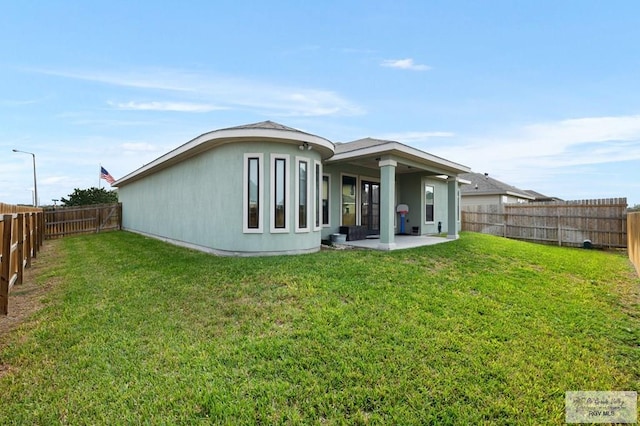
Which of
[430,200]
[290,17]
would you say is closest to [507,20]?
[290,17]

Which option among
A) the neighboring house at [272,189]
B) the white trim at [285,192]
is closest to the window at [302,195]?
the neighboring house at [272,189]

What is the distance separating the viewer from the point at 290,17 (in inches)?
359

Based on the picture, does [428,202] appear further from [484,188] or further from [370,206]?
[484,188]

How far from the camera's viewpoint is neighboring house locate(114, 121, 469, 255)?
7.55 m

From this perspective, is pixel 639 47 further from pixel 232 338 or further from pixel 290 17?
pixel 232 338

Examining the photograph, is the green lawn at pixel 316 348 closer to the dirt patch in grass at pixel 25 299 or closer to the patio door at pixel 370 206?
the dirt patch in grass at pixel 25 299

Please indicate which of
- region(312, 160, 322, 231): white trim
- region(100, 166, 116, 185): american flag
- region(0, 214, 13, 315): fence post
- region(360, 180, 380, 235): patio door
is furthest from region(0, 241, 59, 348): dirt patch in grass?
region(100, 166, 116, 185): american flag

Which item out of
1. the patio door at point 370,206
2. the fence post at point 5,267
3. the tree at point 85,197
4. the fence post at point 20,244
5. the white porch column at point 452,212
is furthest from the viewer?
the tree at point 85,197

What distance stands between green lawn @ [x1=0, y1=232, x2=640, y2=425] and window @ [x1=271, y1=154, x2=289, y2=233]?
157cm

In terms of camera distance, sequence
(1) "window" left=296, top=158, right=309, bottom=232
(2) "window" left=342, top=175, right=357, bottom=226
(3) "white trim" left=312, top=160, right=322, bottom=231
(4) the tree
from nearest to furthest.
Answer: (1) "window" left=296, top=158, right=309, bottom=232 < (3) "white trim" left=312, top=160, right=322, bottom=231 < (2) "window" left=342, top=175, right=357, bottom=226 < (4) the tree

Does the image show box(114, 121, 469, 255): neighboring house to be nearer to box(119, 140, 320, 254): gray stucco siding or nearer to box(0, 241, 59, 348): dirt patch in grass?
box(119, 140, 320, 254): gray stucco siding

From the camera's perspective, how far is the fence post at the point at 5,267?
15.2 ft

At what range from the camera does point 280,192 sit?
771 cm

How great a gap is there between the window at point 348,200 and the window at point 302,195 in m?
3.15
